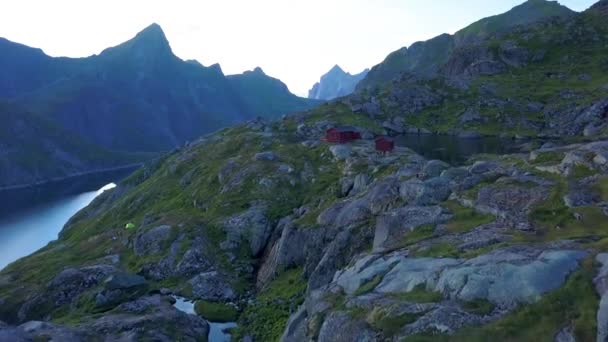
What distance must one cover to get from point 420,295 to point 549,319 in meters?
7.83

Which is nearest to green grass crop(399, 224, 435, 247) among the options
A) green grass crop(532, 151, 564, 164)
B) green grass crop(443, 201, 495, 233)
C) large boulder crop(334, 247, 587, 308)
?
green grass crop(443, 201, 495, 233)

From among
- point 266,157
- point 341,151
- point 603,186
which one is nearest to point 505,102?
point 341,151

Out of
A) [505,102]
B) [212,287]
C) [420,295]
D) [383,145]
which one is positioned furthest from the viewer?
[505,102]

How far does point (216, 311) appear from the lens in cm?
5925

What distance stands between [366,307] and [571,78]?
181 m

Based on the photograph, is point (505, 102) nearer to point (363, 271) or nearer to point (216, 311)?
point (216, 311)

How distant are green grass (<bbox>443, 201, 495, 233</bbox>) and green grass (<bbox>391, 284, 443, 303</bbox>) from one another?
1107cm

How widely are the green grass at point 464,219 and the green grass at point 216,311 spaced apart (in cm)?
2863

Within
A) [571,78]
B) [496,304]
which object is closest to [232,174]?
[496,304]

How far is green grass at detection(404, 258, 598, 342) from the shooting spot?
24453mm

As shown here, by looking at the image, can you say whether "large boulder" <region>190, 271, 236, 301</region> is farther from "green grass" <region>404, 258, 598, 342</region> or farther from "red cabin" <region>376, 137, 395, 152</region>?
"red cabin" <region>376, 137, 395, 152</region>

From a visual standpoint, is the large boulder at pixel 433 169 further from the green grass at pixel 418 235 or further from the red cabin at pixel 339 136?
the red cabin at pixel 339 136

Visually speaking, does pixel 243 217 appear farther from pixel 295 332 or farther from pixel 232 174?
pixel 295 332

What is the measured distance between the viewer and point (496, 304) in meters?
28.1
